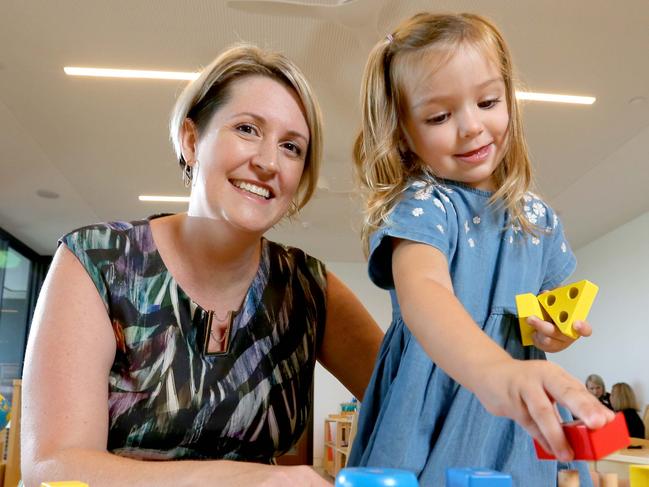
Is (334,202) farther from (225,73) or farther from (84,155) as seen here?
(225,73)

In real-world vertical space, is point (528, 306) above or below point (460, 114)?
below

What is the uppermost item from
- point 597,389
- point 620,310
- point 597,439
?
point 620,310

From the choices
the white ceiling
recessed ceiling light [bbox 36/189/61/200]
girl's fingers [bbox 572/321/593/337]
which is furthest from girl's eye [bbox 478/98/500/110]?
recessed ceiling light [bbox 36/189/61/200]

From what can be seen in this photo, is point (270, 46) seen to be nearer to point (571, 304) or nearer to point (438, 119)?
point (438, 119)

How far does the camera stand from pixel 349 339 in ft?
4.11

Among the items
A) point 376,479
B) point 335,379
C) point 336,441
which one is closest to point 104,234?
point 376,479

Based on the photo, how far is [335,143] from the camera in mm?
4750

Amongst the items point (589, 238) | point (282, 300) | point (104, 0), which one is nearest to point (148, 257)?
point (282, 300)

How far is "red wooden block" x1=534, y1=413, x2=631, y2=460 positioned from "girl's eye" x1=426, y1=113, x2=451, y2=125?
0.59 meters

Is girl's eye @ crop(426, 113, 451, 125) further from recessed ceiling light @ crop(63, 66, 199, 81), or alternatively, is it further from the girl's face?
recessed ceiling light @ crop(63, 66, 199, 81)

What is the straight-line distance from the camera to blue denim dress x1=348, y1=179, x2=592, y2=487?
0.80 meters

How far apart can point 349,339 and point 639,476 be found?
0.77m

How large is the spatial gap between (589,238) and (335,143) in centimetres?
419

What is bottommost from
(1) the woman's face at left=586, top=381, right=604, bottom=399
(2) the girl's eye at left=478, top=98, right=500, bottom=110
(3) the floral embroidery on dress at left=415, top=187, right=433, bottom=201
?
(3) the floral embroidery on dress at left=415, top=187, right=433, bottom=201
